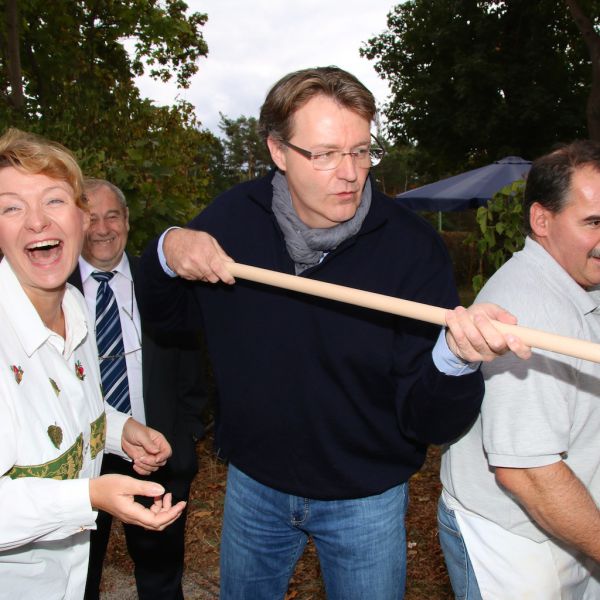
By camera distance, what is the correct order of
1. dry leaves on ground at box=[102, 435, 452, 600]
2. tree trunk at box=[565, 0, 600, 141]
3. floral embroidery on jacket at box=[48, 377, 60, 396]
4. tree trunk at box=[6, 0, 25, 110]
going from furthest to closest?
tree trunk at box=[565, 0, 600, 141] → tree trunk at box=[6, 0, 25, 110] → dry leaves on ground at box=[102, 435, 452, 600] → floral embroidery on jacket at box=[48, 377, 60, 396]

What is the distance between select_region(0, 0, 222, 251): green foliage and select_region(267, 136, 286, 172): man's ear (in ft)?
8.65

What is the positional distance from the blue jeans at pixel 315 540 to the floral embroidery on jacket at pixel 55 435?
2.78 feet

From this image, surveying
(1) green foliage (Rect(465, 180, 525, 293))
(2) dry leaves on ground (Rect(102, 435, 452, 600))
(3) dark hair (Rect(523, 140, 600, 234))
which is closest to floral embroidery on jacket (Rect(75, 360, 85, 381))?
(3) dark hair (Rect(523, 140, 600, 234))

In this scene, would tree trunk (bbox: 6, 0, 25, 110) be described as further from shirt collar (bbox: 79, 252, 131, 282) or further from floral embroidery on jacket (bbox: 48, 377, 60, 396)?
floral embroidery on jacket (bbox: 48, 377, 60, 396)

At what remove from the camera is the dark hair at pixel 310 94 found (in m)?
2.12

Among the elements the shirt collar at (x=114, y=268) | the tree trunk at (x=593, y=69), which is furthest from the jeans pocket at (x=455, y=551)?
the tree trunk at (x=593, y=69)

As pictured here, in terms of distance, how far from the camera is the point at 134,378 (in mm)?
3529

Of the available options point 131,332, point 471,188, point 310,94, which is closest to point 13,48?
point 131,332

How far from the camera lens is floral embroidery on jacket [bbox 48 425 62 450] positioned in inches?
70.6

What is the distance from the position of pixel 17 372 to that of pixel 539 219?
5.57ft

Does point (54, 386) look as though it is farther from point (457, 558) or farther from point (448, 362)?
point (457, 558)

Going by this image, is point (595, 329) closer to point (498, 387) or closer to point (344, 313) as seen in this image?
point (498, 387)

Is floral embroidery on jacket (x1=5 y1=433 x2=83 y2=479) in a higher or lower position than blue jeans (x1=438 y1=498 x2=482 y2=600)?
higher

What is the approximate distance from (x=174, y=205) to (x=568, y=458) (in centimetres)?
386
